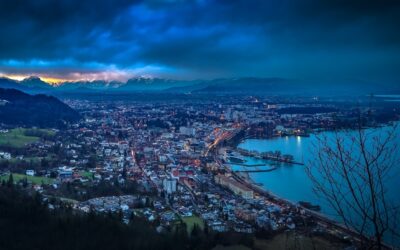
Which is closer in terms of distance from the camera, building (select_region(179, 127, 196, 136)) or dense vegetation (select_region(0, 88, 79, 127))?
building (select_region(179, 127, 196, 136))

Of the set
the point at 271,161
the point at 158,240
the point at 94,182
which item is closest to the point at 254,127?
the point at 271,161

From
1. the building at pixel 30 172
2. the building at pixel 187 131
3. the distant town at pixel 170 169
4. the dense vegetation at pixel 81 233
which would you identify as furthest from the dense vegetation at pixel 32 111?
Result: the dense vegetation at pixel 81 233

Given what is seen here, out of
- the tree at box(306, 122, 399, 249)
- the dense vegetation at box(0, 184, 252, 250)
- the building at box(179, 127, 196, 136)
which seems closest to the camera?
the tree at box(306, 122, 399, 249)

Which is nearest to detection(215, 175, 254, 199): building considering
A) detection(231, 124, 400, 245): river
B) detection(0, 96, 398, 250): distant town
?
detection(0, 96, 398, 250): distant town

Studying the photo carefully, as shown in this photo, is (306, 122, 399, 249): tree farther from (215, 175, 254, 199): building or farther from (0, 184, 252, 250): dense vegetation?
(215, 175, 254, 199): building

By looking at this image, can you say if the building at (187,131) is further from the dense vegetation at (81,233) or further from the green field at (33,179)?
the dense vegetation at (81,233)

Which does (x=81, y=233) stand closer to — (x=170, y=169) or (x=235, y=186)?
(x=235, y=186)
